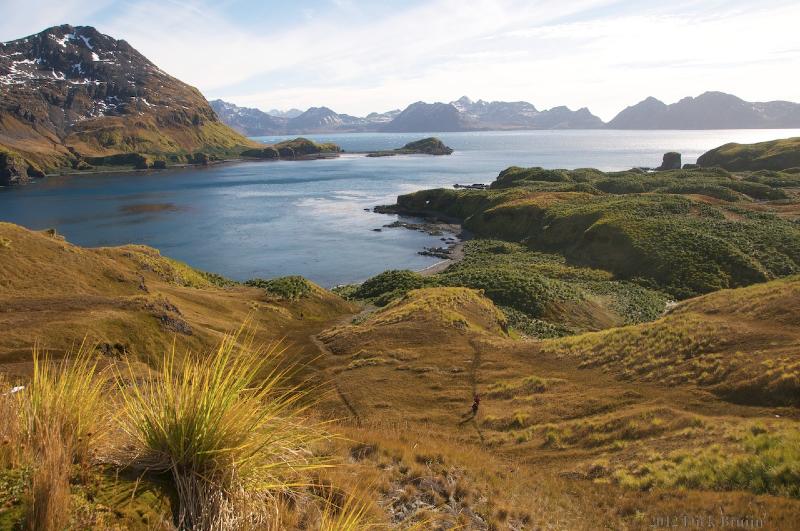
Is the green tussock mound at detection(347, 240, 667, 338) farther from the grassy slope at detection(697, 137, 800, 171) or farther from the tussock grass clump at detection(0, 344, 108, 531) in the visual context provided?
the grassy slope at detection(697, 137, 800, 171)

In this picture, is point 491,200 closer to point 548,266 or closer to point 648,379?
point 548,266

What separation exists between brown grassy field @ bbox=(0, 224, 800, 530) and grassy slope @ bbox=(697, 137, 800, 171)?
5981 inches

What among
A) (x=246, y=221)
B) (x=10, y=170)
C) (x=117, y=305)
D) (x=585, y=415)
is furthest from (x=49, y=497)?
(x=10, y=170)

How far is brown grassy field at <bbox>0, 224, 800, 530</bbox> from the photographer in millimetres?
11727

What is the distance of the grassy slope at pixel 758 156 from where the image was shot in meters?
152

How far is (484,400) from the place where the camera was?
2522 cm

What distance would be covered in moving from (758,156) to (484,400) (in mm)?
186655

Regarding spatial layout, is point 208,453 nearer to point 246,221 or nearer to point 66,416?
point 66,416

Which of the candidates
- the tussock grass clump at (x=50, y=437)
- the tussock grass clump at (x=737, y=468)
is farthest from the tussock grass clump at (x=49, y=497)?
the tussock grass clump at (x=737, y=468)

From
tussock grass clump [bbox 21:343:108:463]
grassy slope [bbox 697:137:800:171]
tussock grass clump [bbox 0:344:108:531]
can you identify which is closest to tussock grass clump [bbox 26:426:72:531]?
tussock grass clump [bbox 0:344:108:531]

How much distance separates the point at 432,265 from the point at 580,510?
68205mm

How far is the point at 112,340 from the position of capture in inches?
1082

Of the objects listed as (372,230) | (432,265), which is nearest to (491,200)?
(372,230)

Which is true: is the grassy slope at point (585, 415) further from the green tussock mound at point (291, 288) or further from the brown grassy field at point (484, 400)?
the green tussock mound at point (291, 288)
